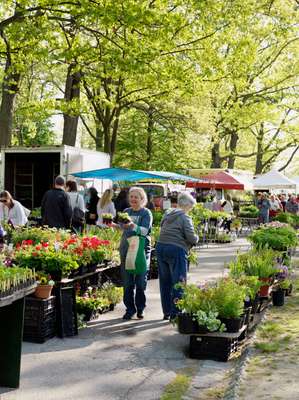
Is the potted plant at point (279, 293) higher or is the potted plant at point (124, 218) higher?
the potted plant at point (124, 218)

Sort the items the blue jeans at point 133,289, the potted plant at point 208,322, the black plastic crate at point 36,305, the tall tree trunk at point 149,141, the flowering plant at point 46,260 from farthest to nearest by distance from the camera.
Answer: the tall tree trunk at point 149,141 → the blue jeans at point 133,289 → the flowering plant at point 46,260 → the black plastic crate at point 36,305 → the potted plant at point 208,322

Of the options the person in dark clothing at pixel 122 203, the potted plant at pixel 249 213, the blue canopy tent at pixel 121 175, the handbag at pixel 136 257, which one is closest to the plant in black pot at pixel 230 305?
the handbag at pixel 136 257

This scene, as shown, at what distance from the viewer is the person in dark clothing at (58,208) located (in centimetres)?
1058

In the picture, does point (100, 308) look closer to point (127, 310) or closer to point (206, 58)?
point (127, 310)

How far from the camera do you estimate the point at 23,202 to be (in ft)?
69.7

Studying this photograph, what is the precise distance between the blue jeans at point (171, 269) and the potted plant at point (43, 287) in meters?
1.68

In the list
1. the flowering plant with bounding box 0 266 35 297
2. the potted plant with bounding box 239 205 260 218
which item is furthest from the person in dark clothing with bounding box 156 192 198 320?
the potted plant with bounding box 239 205 260 218

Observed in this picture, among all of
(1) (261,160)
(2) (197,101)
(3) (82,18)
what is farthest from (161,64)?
(1) (261,160)

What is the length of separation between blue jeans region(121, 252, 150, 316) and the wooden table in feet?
9.80

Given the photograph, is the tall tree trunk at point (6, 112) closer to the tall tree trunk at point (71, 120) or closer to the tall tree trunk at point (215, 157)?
the tall tree trunk at point (71, 120)

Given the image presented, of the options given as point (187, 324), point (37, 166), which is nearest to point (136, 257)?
point (187, 324)

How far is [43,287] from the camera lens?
7.00 metres

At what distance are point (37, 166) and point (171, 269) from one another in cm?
1343

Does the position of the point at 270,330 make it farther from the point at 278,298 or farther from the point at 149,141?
→ the point at 149,141
